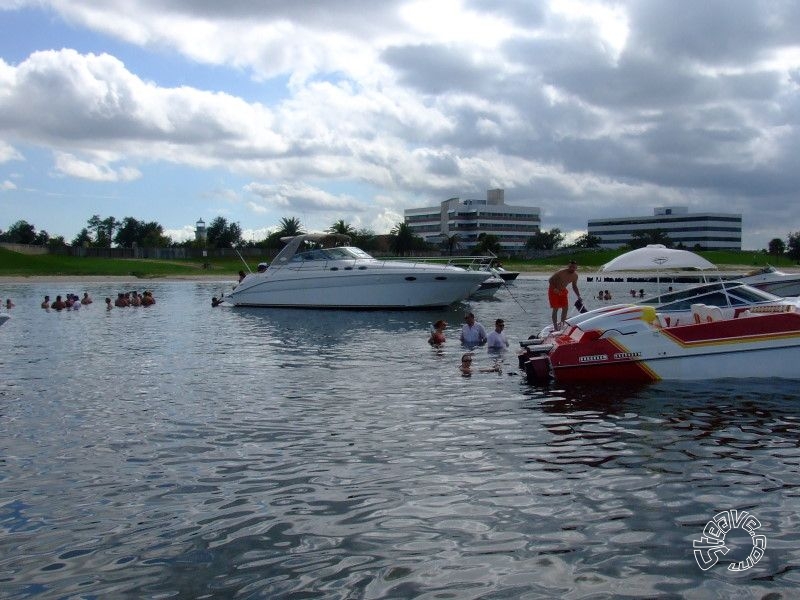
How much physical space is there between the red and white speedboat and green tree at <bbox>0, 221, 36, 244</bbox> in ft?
470

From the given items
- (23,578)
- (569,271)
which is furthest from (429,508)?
(569,271)

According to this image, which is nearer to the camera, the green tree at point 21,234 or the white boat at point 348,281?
the white boat at point 348,281

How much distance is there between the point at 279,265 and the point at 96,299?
1730cm

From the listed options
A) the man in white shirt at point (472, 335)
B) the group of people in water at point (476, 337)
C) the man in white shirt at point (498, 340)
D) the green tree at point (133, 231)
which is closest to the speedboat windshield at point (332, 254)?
the group of people in water at point (476, 337)

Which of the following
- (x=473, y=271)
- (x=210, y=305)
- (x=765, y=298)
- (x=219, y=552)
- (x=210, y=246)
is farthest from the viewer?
(x=210, y=246)

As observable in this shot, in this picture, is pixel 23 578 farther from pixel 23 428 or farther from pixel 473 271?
pixel 473 271

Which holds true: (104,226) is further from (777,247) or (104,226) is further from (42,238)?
(777,247)

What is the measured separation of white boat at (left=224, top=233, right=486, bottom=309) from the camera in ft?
120

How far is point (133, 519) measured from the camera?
8.12 m

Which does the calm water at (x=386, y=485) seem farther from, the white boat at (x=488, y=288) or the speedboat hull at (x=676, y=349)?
the white boat at (x=488, y=288)

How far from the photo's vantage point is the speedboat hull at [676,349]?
15219 millimetres

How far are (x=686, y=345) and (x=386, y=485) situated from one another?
867cm
